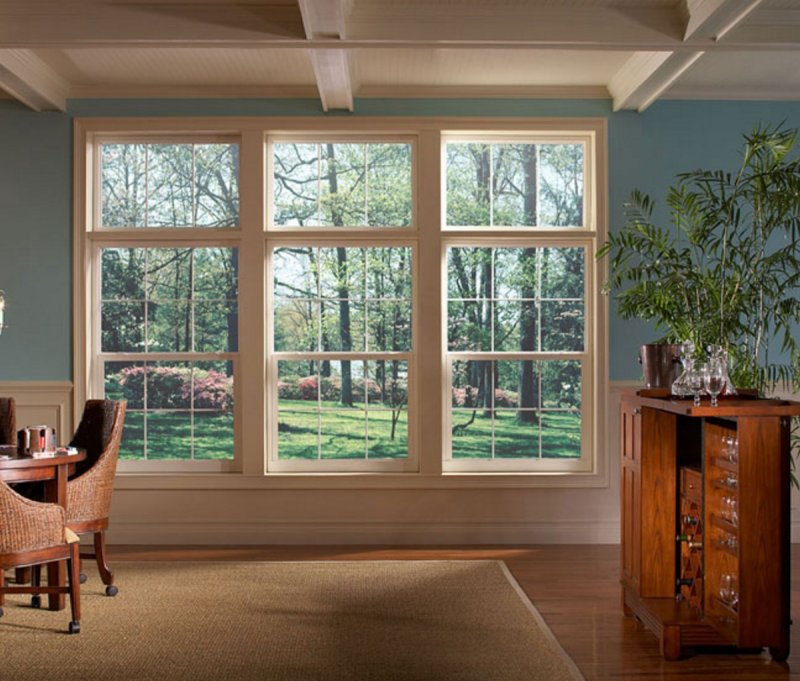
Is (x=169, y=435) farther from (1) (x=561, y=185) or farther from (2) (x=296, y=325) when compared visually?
(1) (x=561, y=185)

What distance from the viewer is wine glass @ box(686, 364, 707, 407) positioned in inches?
163

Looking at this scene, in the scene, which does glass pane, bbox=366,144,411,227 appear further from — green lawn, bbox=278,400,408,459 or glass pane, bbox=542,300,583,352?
green lawn, bbox=278,400,408,459

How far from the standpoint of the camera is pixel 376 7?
5.09 m

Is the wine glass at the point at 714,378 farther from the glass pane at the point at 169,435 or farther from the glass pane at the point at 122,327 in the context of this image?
the glass pane at the point at 122,327

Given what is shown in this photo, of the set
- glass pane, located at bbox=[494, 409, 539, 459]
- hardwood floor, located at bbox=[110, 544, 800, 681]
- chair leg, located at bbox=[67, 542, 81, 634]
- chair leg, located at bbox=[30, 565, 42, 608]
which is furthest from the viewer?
glass pane, located at bbox=[494, 409, 539, 459]

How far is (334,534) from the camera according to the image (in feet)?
21.9

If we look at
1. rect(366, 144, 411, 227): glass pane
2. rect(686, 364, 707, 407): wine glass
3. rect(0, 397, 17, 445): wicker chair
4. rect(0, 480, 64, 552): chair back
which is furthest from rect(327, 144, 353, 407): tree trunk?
rect(686, 364, 707, 407): wine glass

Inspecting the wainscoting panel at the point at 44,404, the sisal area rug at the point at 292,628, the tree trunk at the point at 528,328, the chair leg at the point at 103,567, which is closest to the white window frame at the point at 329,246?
the tree trunk at the point at 528,328

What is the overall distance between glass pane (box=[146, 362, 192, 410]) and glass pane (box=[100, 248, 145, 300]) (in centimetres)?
52

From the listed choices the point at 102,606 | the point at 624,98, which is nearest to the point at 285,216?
the point at 624,98

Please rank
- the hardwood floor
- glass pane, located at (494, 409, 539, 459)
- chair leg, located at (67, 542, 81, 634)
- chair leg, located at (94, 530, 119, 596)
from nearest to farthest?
1. the hardwood floor
2. chair leg, located at (67, 542, 81, 634)
3. chair leg, located at (94, 530, 119, 596)
4. glass pane, located at (494, 409, 539, 459)

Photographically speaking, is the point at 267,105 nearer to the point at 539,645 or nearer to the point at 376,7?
the point at 376,7

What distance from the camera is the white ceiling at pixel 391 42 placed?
506 centimetres

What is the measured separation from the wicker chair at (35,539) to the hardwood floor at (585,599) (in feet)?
5.58
